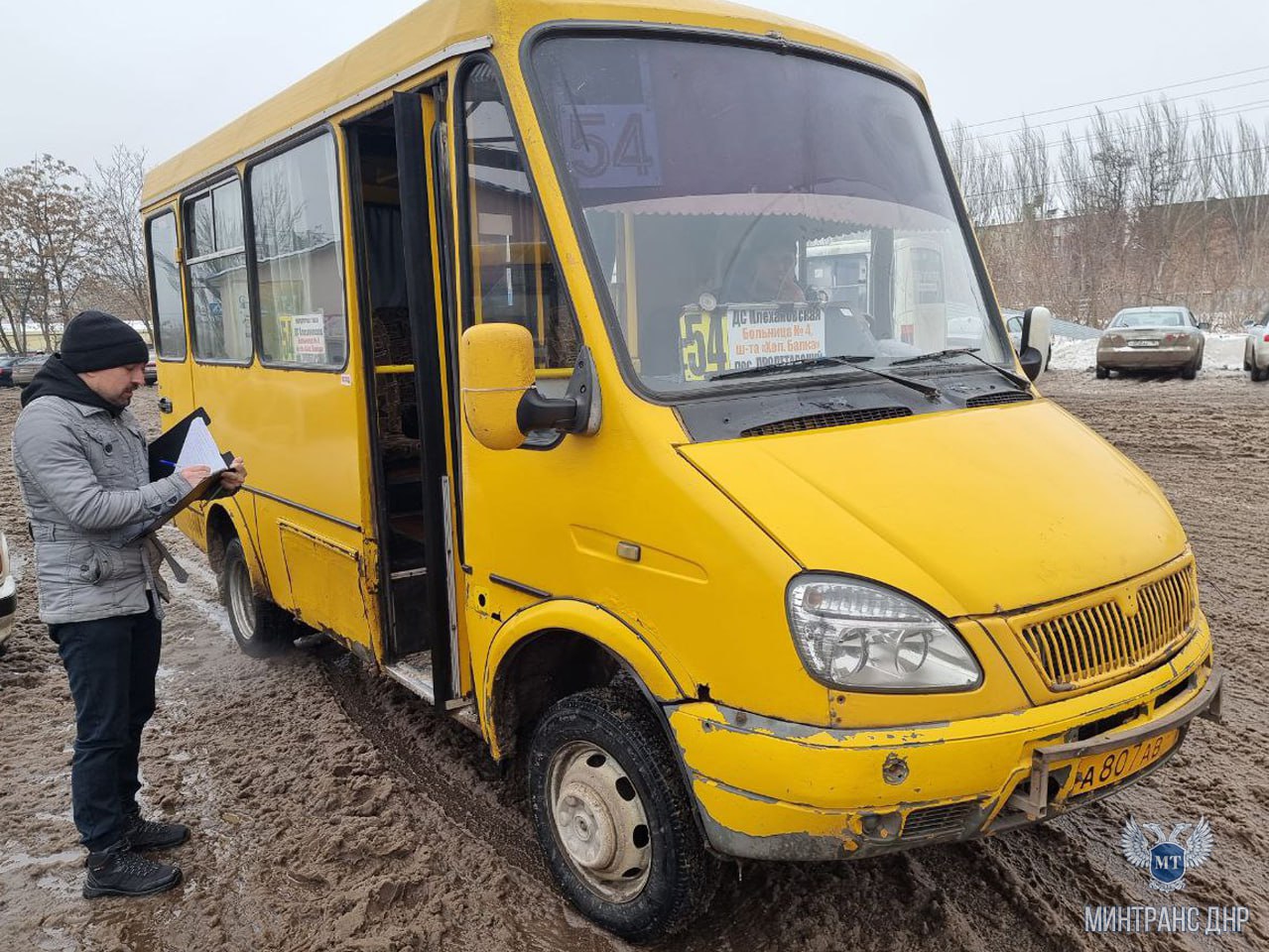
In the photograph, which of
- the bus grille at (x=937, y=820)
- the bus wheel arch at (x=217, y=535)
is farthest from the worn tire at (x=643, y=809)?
the bus wheel arch at (x=217, y=535)

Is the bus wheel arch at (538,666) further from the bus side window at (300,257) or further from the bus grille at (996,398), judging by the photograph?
the bus side window at (300,257)

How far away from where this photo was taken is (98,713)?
3.34 metres

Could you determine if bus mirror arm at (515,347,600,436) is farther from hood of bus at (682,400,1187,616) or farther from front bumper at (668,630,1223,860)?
front bumper at (668,630,1223,860)

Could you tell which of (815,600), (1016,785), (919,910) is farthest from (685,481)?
(919,910)

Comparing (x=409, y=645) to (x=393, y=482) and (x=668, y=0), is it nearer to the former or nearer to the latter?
(x=393, y=482)

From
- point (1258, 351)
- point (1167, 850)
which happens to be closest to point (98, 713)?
point (1167, 850)

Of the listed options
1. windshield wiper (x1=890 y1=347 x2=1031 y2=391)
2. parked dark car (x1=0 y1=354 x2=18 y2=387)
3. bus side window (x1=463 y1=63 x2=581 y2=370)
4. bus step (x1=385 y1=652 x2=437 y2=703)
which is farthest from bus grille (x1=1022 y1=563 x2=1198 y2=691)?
parked dark car (x1=0 y1=354 x2=18 y2=387)

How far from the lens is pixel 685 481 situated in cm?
251

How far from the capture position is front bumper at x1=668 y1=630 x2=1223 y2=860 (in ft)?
7.55

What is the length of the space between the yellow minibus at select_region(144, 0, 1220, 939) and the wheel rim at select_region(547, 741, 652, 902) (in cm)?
1

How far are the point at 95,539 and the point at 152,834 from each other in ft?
3.91

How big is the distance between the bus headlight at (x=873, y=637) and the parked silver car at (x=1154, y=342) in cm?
2003

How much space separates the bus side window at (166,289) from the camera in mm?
6137

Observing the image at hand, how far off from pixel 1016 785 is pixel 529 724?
172cm
